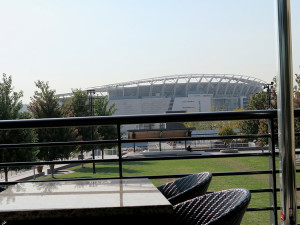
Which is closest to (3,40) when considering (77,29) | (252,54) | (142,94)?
(77,29)

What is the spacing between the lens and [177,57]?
96.8 metres

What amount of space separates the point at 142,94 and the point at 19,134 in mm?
69373

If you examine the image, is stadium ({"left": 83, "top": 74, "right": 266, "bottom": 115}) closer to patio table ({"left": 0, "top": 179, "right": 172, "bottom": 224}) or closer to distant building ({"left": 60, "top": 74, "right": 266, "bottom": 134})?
distant building ({"left": 60, "top": 74, "right": 266, "bottom": 134})

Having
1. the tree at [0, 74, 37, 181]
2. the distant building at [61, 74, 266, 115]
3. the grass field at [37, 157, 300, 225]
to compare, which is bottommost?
the grass field at [37, 157, 300, 225]

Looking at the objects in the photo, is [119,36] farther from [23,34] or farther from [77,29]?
[23,34]

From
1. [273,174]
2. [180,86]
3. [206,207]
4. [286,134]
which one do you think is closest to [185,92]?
[180,86]

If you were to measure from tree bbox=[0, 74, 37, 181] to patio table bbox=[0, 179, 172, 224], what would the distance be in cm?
2152

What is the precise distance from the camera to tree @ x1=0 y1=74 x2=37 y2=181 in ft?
72.5

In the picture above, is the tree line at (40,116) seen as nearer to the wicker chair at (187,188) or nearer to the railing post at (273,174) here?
the railing post at (273,174)

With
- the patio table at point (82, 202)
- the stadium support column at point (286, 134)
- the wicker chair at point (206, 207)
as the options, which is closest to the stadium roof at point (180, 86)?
the patio table at point (82, 202)

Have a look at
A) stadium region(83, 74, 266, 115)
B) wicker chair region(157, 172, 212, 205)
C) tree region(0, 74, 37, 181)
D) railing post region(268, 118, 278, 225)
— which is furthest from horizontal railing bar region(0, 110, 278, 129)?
stadium region(83, 74, 266, 115)

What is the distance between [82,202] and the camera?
1.40 m

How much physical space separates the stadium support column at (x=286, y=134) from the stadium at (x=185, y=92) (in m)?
80.3

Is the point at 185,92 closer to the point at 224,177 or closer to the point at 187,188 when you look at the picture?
the point at 224,177
